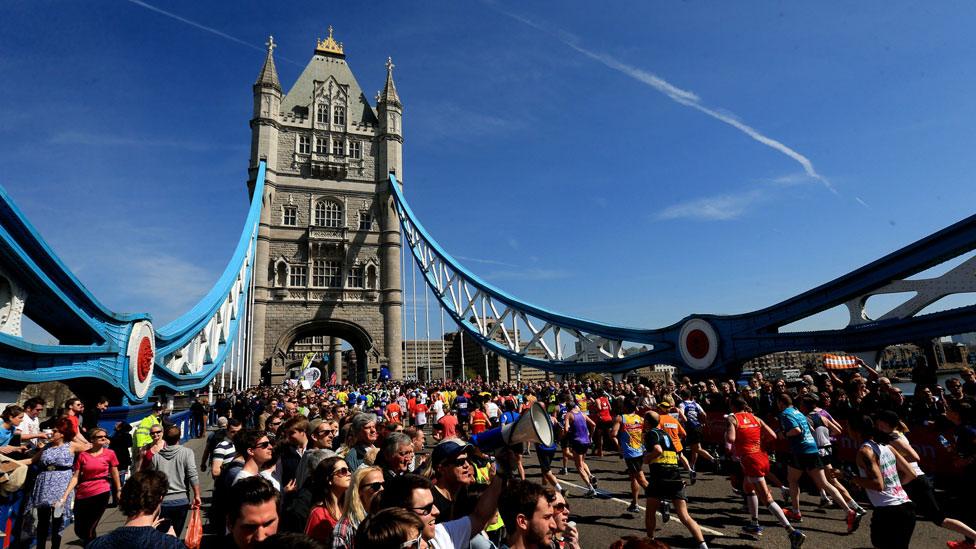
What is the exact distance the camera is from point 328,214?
132 feet

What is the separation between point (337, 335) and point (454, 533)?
39985mm

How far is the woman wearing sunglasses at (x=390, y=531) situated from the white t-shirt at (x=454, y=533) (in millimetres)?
679

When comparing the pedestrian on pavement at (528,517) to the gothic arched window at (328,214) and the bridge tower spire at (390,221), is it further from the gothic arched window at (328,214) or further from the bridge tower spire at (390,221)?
the gothic arched window at (328,214)

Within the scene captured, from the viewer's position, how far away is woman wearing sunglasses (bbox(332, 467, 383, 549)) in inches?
118

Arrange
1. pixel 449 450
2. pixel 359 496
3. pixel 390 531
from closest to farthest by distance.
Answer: pixel 390 531
pixel 359 496
pixel 449 450

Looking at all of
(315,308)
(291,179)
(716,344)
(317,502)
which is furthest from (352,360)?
(317,502)

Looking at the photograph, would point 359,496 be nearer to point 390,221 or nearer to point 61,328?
point 61,328

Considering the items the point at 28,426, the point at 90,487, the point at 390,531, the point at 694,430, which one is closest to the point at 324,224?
the point at 28,426

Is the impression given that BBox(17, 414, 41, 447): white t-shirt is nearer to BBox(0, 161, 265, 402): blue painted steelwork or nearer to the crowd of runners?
the crowd of runners

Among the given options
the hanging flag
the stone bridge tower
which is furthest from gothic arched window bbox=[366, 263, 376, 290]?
the hanging flag

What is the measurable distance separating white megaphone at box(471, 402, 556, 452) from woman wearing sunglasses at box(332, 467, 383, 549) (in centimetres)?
71

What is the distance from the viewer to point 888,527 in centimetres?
444

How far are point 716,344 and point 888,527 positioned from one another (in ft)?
45.6

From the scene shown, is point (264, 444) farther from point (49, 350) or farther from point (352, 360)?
point (352, 360)
